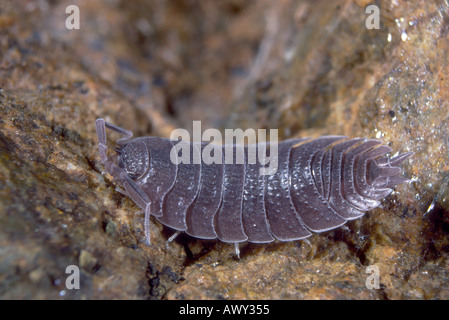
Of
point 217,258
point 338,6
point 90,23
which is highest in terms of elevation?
point 90,23

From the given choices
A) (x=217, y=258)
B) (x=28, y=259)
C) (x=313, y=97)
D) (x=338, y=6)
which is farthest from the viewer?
(x=313, y=97)

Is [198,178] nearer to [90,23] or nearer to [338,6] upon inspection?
[338,6]

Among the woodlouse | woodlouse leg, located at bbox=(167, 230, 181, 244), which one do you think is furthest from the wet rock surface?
the woodlouse

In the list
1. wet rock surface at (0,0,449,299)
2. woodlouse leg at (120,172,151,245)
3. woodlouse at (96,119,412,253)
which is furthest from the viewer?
woodlouse at (96,119,412,253)

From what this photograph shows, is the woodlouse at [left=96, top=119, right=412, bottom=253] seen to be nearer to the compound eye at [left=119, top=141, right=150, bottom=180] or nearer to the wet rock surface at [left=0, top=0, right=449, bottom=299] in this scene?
the compound eye at [left=119, top=141, right=150, bottom=180]

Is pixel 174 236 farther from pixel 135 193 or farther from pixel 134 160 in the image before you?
pixel 134 160

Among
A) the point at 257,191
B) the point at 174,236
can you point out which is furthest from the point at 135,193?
the point at 257,191
